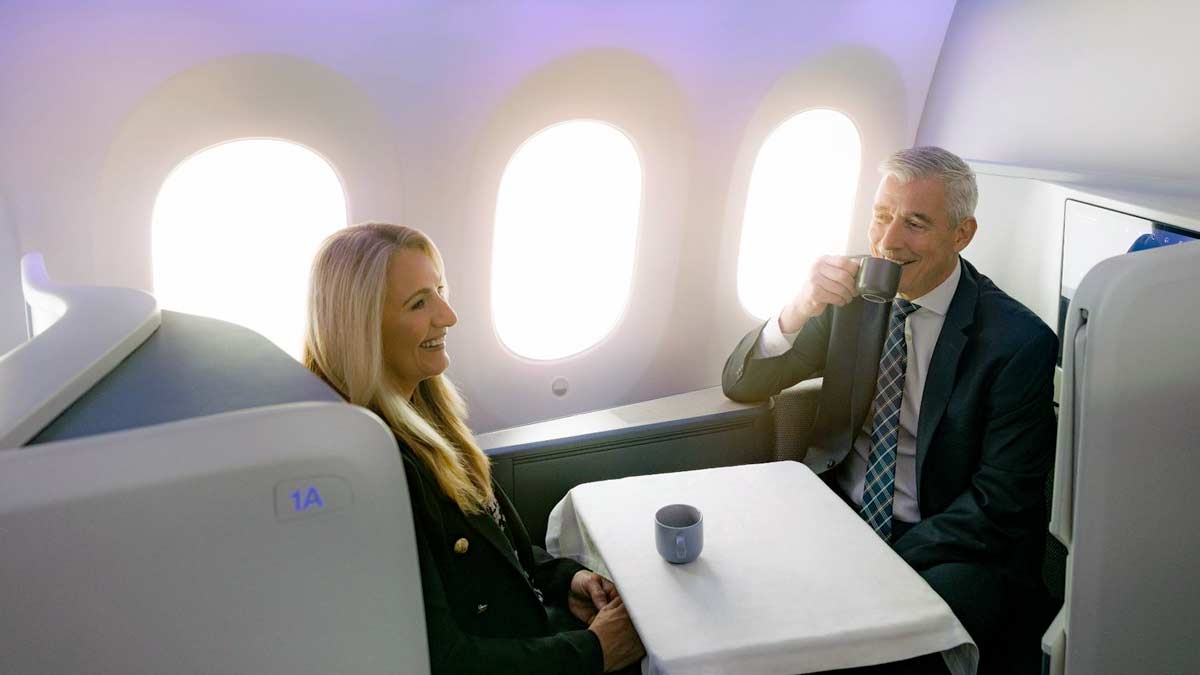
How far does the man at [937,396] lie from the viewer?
7.18 feet

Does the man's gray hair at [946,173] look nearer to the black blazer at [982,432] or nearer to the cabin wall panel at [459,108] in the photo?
the black blazer at [982,432]

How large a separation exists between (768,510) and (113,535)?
1.48 metres

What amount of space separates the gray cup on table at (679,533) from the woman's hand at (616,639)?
0.15m

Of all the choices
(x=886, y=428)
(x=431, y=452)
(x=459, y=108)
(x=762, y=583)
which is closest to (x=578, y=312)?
(x=459, y=108)

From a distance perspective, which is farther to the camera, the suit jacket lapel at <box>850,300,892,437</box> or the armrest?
the armrest

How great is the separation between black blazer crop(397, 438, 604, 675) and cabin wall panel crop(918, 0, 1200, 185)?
2.13 m

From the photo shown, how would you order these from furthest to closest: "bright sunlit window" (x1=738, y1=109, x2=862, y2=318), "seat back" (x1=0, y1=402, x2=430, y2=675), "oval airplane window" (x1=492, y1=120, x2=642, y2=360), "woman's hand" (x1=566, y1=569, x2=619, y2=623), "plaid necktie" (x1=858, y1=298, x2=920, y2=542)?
"bright sunlit window" (x1=738, y1=109, x2=862, y2=318) < "oval airplane window" (x1=492, y1=120, x2=642, y2=360) < "plaid necktie" (x1=858, y1=298, x2=920, y2=542) < "woman's hand" (x1=566, y1=569, x2=619, y2=623) < "seat back" (x1=0, y1=402, x2=430, y2=675)

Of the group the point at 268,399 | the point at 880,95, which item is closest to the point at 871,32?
the point at 880,95

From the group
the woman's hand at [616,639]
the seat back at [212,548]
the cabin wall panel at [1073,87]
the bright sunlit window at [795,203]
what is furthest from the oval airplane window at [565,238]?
the seat back at [212,548]

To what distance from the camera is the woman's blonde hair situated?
1785 mm

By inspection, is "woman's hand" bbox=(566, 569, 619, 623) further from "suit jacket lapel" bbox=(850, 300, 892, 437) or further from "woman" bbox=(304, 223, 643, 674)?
"suit jacket lapel" bbox=(850, 300, 892, 437)

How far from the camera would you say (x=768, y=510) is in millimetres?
→ 2055

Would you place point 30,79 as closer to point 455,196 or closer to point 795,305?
point 455,196

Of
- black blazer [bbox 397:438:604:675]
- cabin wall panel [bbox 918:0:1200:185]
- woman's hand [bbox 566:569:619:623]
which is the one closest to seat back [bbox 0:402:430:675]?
black blazer [bbox 397:438:604:675]
